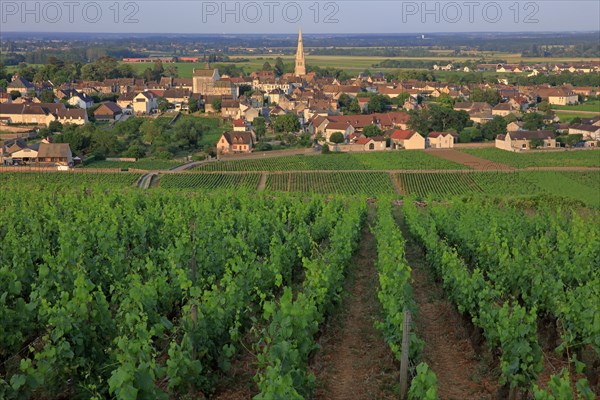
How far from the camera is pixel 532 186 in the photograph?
36.6 m

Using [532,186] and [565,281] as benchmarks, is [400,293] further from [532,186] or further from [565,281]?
[532,186]

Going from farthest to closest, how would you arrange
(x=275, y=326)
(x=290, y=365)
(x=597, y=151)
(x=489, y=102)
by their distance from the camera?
(x=489, y=102) → (x=597, y=151) → (x=275, y=326) → (x=290, y=365)

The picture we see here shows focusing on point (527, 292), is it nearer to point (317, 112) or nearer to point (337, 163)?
point (337, 163)

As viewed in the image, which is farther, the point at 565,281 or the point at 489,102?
the point at 489,102

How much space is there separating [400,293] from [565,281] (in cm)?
343

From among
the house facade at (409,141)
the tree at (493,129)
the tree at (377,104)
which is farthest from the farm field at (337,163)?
the tree at (377,104)

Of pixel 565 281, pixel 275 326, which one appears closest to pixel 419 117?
pixel 565 281

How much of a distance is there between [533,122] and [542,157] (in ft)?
35.9

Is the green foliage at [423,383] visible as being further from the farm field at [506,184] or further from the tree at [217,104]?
the tree at [217,104]

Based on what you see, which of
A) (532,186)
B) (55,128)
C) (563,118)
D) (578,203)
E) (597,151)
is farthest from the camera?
(563,118)

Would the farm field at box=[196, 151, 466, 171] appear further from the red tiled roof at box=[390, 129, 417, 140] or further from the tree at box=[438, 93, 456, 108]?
the tree at box=[438, 93, 456, 108]

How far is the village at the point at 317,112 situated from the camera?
51.3 metres

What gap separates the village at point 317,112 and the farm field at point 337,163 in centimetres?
386

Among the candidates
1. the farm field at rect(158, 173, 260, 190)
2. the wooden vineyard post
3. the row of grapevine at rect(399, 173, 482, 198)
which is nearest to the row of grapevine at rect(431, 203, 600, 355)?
the wooden vineyard post
